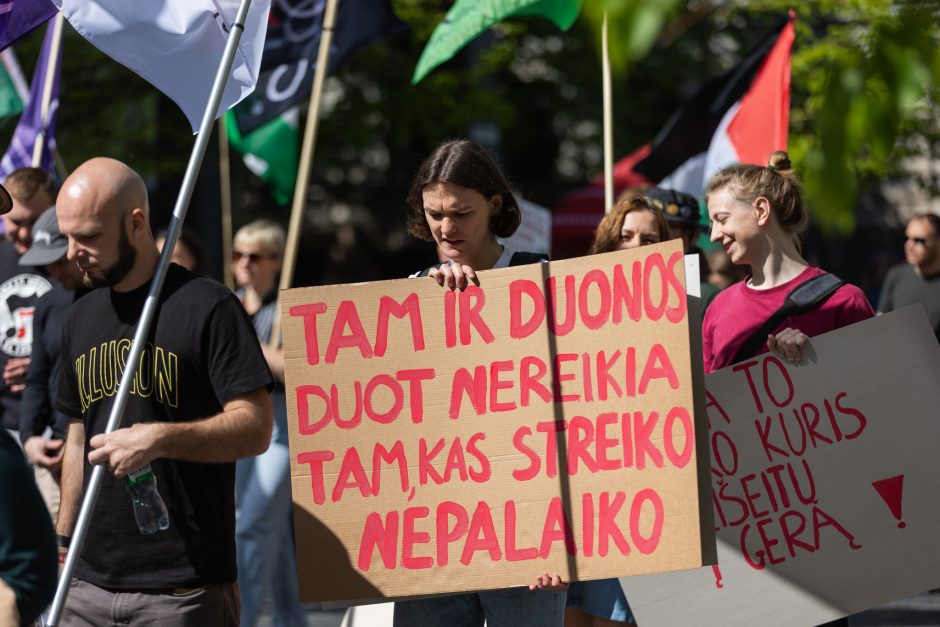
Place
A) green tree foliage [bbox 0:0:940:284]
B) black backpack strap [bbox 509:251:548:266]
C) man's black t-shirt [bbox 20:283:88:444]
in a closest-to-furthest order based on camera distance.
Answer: black backpack strap [bbox 509:251:548:266], man's black t-shirt [bbox 20:283:88:444], green tree foliage [bbox 0:0:940:284]

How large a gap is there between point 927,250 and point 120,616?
652 centimetres

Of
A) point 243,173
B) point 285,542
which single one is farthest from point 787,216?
point 243,173

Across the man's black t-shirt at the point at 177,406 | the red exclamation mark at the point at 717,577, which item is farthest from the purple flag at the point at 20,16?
the red exclamation mark at the point at 717,577

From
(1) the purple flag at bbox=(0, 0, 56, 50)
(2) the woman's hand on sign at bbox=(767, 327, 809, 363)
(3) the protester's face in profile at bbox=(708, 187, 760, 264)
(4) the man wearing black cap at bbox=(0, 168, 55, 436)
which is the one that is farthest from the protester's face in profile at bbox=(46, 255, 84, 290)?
(2) the woman's hand on sign at bbox=(767, 327, 809, 363)

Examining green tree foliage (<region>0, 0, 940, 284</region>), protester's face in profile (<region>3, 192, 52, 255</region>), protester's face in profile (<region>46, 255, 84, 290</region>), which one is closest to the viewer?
protester's face in profile (<region>46, 255, 84, 290</region>)

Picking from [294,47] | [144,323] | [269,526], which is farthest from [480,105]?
[144,323]

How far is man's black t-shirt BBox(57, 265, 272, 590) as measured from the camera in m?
3.46

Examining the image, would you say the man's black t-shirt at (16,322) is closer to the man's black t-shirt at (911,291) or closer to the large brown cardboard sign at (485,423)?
the large brown cardboard sign at (485,423)

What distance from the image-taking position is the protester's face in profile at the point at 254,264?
7043mm

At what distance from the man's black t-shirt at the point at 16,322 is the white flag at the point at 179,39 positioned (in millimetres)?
2160

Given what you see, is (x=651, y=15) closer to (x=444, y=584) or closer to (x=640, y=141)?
(x=444, y=584)

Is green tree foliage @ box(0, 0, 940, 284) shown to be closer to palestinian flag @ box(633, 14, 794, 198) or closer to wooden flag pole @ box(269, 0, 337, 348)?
palestinian flag @ box(633, 14, 794, 198)

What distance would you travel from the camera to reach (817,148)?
1.69 m

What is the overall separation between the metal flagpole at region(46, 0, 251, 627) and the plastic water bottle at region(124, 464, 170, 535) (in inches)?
5.5
